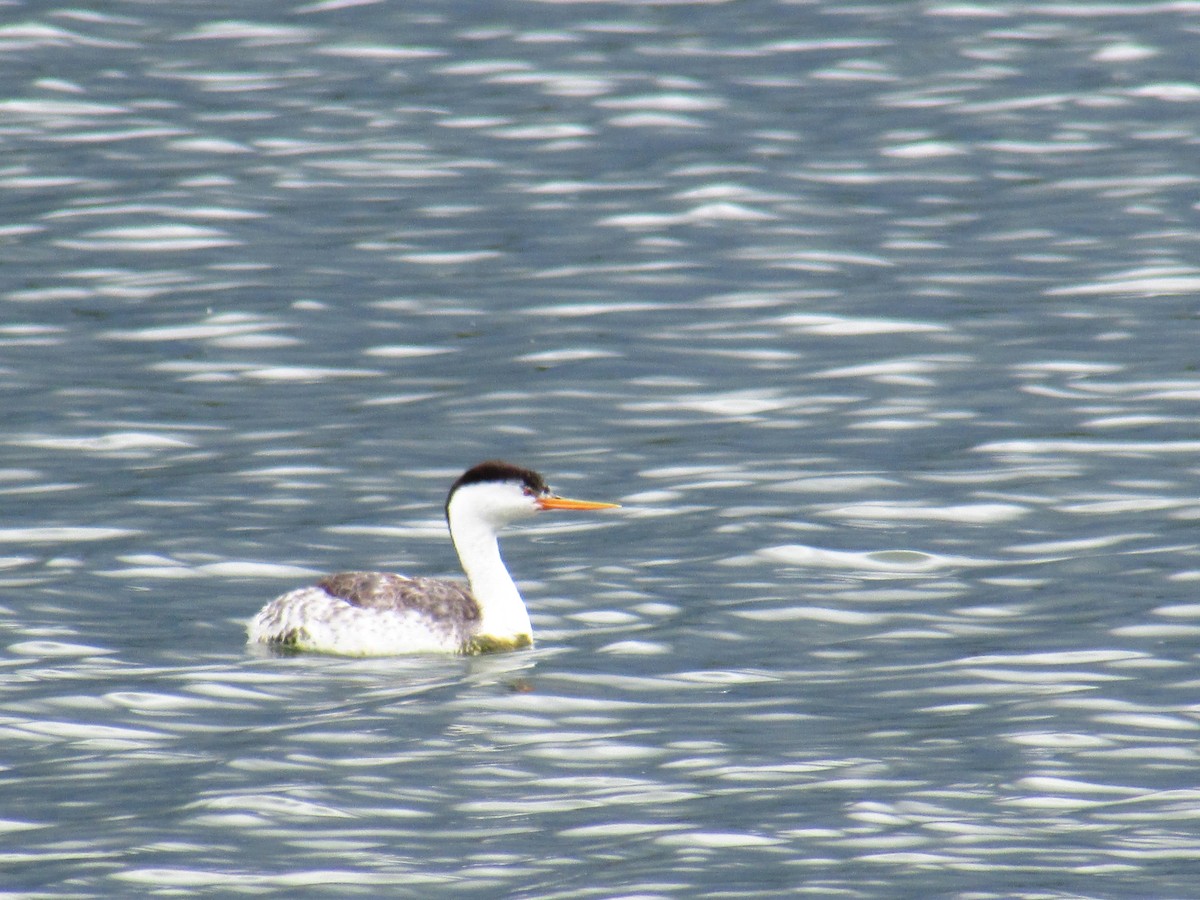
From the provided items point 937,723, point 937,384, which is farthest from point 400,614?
point 937,384

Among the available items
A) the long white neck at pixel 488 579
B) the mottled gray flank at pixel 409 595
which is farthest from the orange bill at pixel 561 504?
the mottled gray flank at pixel 409 595

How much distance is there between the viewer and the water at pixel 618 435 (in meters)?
10.5

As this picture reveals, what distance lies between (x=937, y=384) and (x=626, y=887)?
A: 350 inches

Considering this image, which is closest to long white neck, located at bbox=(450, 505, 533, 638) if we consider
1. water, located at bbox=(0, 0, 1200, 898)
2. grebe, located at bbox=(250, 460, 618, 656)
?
grebe, located at bbox=(250, 460, 618, 656)

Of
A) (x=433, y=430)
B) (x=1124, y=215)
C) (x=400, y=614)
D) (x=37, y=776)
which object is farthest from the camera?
(x=1124, y=215)

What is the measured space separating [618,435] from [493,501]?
312 cm

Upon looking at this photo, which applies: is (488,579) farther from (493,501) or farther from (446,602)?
(493,501)

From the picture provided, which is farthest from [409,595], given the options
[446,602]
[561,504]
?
[561,504]

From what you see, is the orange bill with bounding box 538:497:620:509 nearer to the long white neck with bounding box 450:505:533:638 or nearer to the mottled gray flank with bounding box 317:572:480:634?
the long white neck with bounding box 450:505:533:638

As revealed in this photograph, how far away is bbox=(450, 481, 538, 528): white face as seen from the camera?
14.1m

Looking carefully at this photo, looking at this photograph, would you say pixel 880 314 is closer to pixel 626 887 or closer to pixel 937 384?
pixel 937 384

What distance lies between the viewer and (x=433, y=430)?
1731 centimetres

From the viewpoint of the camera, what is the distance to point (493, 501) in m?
14.1

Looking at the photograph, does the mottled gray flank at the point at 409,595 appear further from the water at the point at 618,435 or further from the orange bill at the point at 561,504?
the orange bill at the point at 561,504
